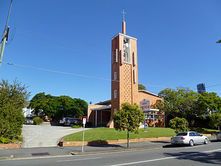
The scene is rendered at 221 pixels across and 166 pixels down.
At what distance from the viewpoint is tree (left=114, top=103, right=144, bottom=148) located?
24.3 meters

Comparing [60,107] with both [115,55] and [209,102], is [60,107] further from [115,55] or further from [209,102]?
[209,102]

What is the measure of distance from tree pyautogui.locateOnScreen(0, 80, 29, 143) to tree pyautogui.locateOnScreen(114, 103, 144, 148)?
9104mm

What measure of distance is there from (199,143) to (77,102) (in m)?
51.6

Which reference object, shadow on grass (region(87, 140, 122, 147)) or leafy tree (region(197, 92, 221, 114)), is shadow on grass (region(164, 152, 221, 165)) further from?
leafy tree (region(197, 92, 221, 114))

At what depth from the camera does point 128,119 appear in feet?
80.6

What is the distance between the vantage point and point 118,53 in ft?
142

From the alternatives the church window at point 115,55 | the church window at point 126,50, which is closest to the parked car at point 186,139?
the church window at point 126,50

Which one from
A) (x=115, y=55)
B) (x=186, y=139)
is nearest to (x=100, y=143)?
(x=186, y=139)

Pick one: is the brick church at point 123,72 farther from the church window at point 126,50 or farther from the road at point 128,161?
the road at point 128,161

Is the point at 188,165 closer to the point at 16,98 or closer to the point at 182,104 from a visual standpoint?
the point at 16,98

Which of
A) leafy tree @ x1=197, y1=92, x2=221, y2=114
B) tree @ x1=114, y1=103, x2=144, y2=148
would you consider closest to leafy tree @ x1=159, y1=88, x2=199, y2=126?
leafy tree @ x1=197, y1=92, x2=221, y2=114

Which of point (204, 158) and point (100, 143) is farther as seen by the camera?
point (100, 143)

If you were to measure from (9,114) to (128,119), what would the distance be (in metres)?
10.7

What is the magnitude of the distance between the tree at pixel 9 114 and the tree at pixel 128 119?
910cm
